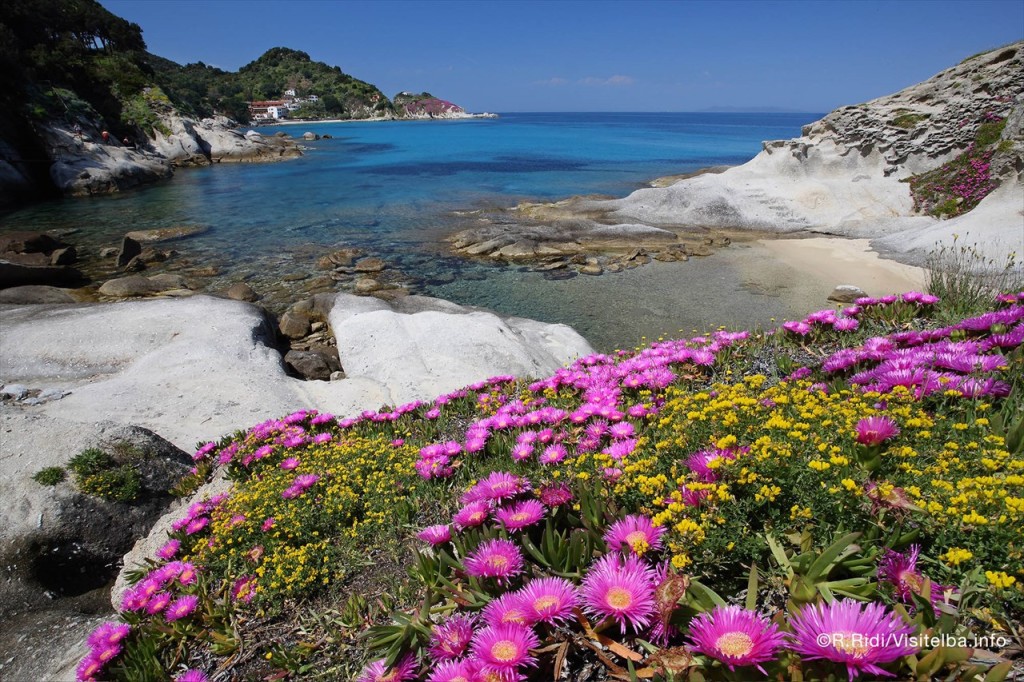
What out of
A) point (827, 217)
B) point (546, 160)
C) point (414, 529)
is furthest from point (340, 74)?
point (414, 529)

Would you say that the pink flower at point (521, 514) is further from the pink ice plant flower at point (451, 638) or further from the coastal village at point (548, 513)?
the pink ice plant flower at point (451, 638)

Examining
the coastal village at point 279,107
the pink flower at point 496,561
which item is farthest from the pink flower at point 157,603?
the coastal village at point 279,107

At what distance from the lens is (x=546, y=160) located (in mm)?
60531

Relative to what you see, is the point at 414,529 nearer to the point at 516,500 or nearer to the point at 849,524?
the point at 516,500

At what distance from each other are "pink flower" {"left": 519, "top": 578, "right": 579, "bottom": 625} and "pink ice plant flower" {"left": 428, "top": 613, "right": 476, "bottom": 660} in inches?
9.3

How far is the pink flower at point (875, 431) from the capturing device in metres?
2.36

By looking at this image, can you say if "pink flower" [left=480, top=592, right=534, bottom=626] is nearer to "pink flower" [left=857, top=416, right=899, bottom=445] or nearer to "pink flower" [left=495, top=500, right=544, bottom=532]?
"pink flower" [left=495, top=500, right=544, bottom=532]

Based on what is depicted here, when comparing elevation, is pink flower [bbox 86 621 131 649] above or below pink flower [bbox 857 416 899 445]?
below

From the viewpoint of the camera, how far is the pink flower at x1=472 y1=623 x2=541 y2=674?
68.1 inches

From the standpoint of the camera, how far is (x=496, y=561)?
2.12m

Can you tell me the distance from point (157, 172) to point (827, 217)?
46861 mm

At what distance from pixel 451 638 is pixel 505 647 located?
0.27 m

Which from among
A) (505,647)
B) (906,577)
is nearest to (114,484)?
(505,647)

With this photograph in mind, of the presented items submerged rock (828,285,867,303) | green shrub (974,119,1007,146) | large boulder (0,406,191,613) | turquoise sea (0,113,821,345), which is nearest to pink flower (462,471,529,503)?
large boulder (0,406,191,613)
